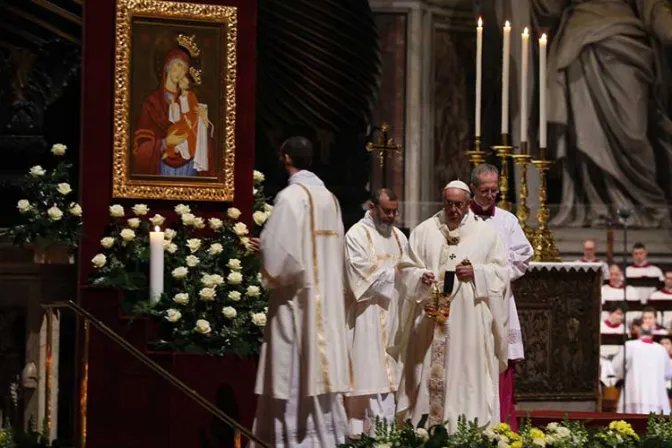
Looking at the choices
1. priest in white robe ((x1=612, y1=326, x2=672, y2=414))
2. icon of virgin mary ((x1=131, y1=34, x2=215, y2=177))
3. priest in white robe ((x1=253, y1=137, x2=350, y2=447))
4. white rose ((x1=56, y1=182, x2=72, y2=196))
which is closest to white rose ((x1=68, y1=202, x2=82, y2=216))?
white rose ((x1=56, y1=182, x2=72, y2=196))

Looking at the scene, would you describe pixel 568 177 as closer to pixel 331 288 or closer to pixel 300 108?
pixel 300 108

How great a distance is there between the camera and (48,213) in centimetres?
1147

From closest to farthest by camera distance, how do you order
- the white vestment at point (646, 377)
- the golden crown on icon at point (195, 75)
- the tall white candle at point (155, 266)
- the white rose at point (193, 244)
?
the tall white candle at point (155, 266) → the white rose at point (193, 244) → the golden crown on icon at point (195, 75) → the white vestment at point (646, 377)

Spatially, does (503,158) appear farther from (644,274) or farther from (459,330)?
(644,274)

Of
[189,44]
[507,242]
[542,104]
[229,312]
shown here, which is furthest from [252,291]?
[542,104]

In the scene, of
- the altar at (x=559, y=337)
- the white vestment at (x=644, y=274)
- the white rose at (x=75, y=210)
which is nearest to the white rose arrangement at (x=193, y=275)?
the white rose at (x=75, y=210)

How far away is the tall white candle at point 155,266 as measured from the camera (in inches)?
434

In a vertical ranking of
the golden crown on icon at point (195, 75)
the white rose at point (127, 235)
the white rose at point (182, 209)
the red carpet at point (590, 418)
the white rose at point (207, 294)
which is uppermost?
the golden crown on icon at point (195, 75)

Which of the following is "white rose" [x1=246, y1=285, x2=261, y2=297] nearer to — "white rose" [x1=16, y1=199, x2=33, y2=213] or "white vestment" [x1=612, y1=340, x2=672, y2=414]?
"white rose" [x1=16, y1=199, x2=33, y2=213]

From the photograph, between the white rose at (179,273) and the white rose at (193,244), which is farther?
the white rose at (193,244)

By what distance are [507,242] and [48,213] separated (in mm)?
2958

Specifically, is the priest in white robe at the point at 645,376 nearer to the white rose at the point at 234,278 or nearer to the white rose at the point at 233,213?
the white rose at the point at 233,213

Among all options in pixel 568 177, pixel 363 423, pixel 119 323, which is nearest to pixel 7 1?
pixel 119 323

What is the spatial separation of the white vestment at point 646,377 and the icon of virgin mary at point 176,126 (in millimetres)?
5848
